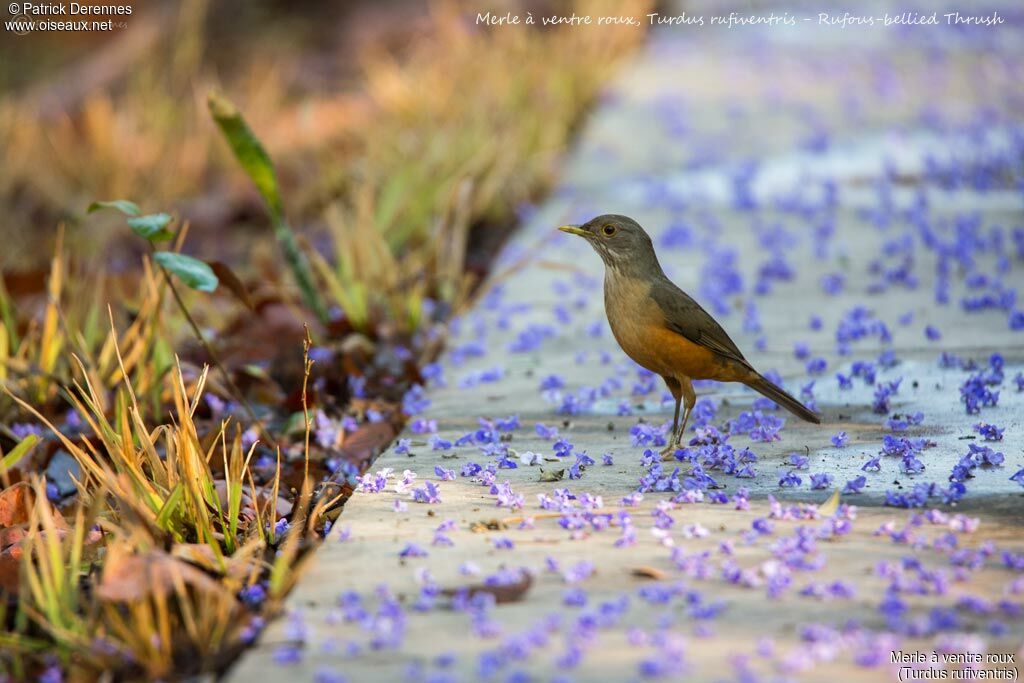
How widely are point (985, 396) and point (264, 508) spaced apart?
1.97 metres

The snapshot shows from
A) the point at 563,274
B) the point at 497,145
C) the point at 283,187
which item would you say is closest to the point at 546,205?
the point at 497,145

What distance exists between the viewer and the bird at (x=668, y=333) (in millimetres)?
3211

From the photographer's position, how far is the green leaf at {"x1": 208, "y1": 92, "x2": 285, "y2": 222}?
3856 mm

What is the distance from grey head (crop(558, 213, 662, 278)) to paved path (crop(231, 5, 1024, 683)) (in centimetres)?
46

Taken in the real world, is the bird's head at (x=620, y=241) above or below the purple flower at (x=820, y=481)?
above

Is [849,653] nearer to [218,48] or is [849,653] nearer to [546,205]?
[546,205]

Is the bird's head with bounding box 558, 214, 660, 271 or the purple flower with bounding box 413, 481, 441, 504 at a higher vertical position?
the bird's head with bounding box 558, 214, 660, 271

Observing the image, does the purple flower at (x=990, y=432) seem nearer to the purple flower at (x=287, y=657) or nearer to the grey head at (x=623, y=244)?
the grey head at (x=623, y=244)

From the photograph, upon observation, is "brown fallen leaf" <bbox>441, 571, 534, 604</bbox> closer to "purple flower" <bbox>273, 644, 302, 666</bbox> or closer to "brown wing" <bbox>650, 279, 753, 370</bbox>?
"purple flower" <bbox>273, 644, 302, 666</bbox>

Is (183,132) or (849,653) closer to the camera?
(849,653)

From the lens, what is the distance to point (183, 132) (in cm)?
818

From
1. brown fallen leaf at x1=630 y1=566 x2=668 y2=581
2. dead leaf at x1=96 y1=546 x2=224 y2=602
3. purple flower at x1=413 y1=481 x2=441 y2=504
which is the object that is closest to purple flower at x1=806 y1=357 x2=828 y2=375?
purple flower at x1=413 y1=481 x2=441 y2=504

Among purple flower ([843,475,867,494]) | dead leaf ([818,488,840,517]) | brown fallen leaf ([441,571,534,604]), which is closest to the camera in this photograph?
brown fallen leaf ([441,571,534,604])

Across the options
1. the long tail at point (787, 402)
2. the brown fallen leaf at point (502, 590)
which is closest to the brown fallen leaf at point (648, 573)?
the brown fallen leaf at point (502, 590)
